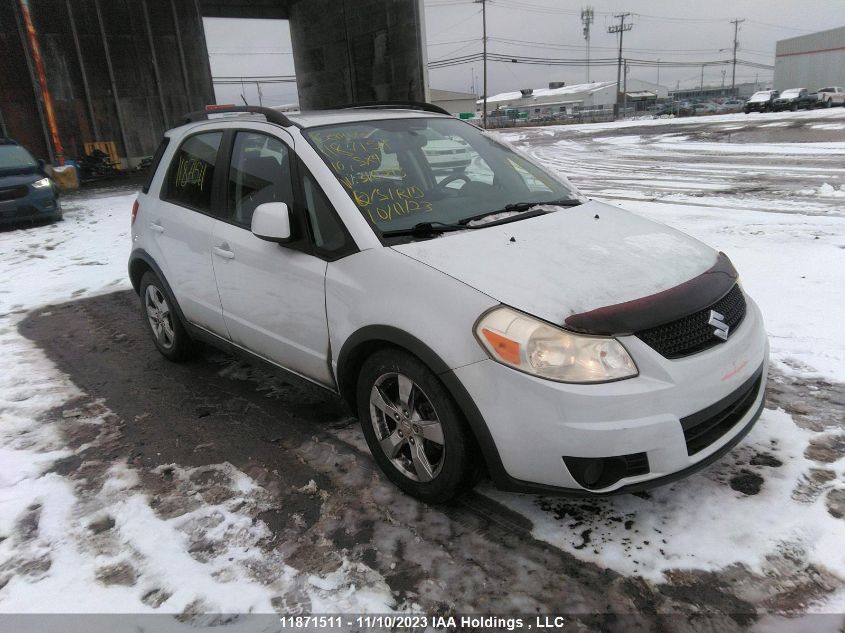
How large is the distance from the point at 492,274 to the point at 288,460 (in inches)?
64.2

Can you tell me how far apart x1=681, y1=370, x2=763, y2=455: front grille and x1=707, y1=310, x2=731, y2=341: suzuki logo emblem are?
25cm

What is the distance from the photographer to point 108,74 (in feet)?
76.2

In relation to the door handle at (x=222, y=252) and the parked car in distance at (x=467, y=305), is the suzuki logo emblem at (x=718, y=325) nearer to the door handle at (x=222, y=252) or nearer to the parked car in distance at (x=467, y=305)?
the parked car in distance at (x=467, y=305)

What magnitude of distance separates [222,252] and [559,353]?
233 centimetres

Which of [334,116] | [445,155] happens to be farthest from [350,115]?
[445,155]

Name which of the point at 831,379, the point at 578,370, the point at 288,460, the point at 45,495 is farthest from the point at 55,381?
the point at 831,379

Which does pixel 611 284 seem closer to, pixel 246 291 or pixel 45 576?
pixel 246 291

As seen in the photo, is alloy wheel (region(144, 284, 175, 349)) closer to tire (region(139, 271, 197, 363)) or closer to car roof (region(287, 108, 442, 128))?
tire (region(139, 271, 197, 363))

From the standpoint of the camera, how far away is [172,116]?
24.9m

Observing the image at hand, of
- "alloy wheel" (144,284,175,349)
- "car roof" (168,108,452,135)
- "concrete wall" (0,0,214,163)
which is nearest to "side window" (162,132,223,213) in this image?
"car roof" (168,108,452,135)

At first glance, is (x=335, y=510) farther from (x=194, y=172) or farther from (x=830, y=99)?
(x=830, y=99)

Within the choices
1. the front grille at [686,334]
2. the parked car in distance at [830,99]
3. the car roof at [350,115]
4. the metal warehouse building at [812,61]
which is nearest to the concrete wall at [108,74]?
the car roof at [350,115]

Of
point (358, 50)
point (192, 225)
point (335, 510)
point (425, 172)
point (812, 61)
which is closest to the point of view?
point (335, 510)

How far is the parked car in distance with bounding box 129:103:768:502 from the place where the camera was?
7.47 ft
